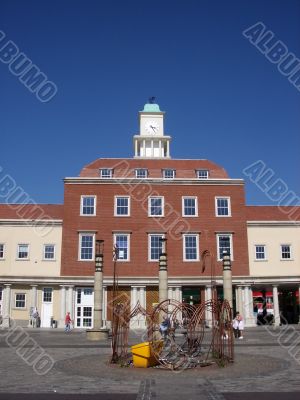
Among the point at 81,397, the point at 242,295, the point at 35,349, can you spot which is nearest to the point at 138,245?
the point at 242,295

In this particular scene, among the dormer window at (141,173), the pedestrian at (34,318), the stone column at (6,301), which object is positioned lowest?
the pedestrian at (34,318)

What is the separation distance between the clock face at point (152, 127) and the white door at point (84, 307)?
29.9 metres

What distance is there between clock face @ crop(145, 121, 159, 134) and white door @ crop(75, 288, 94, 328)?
29.9m

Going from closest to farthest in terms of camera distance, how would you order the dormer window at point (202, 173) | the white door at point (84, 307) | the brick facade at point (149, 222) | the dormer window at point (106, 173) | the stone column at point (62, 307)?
the stone column at point (62, 307)
the white door at point (84, 307)
the brick facade at point (149, 222)
the dormer window at point (106, 173)
the dormer window at point (202, 173)

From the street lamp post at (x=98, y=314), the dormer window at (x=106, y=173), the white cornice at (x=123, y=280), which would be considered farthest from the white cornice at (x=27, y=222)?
the street lamp post at (x=98, y=314)

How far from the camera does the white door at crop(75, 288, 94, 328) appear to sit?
46.2 m

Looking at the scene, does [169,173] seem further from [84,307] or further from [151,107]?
[151,107]

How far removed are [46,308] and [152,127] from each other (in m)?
32.9

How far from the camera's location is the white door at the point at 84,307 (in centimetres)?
4622

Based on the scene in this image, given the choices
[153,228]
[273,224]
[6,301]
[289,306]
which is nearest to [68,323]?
[6,301]

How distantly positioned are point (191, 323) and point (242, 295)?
30.4 m

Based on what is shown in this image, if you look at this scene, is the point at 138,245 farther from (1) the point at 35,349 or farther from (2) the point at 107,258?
(1) the point at 35,349

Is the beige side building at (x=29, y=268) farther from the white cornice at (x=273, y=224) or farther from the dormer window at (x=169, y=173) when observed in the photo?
the white cornice at (x=273, y=224)

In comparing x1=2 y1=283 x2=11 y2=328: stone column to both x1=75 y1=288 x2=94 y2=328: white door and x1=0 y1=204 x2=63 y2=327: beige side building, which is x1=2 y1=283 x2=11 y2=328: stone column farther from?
x1=75 y1=288 x2=94 y2=328: white door
